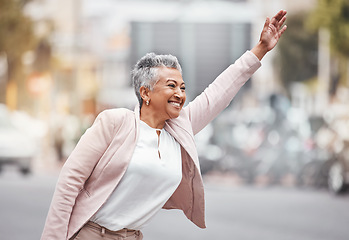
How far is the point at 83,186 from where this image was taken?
3016 millimetres

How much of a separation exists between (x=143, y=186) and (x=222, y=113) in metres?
Answer: 19.2

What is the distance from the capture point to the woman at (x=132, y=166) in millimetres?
2898

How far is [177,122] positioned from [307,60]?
2649 centimetres

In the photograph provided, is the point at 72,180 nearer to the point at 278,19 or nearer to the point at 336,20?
the point at 278,19

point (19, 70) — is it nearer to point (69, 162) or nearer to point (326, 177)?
point (326, 177)

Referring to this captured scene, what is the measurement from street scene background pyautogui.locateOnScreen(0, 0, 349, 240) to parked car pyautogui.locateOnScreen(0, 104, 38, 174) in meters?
0.03

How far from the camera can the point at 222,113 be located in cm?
2206

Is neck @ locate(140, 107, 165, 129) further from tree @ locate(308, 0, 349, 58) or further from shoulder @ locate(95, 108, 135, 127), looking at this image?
tree @ locate(308, 0, 349, 58)

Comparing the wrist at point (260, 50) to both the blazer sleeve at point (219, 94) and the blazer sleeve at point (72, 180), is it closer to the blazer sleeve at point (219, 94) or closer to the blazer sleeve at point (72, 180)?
the blazer sleeve at point (219, 94)

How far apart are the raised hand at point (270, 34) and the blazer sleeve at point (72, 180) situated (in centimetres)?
79

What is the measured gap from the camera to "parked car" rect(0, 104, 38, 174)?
713 inches

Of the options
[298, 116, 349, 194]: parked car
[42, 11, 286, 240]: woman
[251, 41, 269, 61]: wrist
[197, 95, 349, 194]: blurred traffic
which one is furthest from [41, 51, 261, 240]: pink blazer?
[197, 95, 349, 194]: blurred traffic

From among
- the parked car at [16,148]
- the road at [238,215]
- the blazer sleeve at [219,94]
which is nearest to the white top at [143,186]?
the blazer sleeve at [219,94]

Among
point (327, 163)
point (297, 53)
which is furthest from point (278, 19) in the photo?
point (297, 53)
